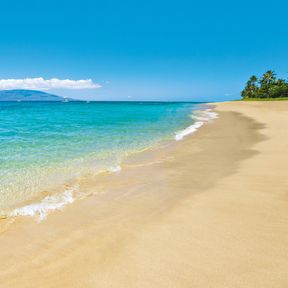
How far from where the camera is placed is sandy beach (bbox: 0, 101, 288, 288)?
10.4ft

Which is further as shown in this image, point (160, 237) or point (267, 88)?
point (267, 88)

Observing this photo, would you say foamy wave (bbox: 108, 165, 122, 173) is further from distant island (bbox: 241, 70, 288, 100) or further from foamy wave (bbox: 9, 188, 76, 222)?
distant island (bbox: 241, 70, 288, 100)

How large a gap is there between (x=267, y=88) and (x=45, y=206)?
9887cm

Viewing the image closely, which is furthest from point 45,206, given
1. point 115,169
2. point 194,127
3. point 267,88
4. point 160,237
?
point 267,88

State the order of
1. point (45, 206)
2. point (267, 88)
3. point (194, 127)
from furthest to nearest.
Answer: point (267, 88) → point (194, 127) → point (45, 206)

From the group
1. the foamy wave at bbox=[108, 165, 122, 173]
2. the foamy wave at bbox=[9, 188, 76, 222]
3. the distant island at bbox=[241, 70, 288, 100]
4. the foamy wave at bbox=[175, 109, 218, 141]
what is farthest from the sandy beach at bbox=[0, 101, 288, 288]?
the distant island at bbox=[241, 70, 288, 100]

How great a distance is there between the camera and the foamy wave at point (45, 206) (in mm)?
5238

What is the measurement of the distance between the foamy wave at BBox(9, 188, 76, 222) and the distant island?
271ft

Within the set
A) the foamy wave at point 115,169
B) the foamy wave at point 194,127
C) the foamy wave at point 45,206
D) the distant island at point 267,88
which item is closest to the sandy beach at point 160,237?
the foamy wave at point 45,206

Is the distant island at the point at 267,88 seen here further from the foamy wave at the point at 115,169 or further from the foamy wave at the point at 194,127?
the foamy wave at the point at 115,169

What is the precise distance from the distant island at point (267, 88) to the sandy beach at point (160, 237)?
8073cm

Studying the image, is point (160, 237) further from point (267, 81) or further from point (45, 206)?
point (267, 81)

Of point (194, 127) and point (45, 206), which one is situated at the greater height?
point (194, 127)

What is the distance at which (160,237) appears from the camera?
416 centimetres
